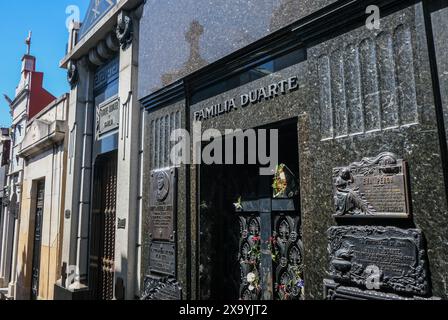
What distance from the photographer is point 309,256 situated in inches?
128

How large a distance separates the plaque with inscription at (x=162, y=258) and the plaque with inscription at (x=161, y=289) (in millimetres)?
117

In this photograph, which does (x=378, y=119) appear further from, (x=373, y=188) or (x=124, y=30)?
(x=124, y=30)

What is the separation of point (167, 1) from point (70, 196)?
483cm

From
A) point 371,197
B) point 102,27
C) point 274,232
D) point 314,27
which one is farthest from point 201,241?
point 102,27

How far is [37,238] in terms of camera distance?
1086 centimetres

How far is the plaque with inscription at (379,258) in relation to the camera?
2.53 meters

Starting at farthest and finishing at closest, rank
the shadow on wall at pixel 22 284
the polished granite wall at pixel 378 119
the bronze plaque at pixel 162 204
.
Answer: the shadow on wall at pixel 22 284 < the bronze plaque at pixel 162 204 < the polished granite wall at pixel 378 119

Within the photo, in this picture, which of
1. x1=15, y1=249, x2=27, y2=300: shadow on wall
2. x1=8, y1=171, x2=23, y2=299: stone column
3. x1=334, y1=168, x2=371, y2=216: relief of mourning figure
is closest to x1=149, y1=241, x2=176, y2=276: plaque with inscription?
x1=334, y1=168, x2=371, y2=216: relief of mourning figure

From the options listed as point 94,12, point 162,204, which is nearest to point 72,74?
point 94,12

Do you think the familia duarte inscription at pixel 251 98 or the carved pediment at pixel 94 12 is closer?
the familia duarte inscription at pixel 251 98

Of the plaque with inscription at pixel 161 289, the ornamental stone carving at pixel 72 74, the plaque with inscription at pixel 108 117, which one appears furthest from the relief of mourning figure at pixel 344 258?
the ornamental stone carving at pixel 72 74

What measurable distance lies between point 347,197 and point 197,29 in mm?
3256

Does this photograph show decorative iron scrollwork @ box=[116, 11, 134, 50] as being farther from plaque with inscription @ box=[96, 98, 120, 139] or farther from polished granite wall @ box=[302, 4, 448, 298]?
polished granite wall @ box=[302, 4, 448, 298]

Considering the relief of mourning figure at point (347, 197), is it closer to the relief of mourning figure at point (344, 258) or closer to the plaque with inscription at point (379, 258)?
the plaque with inscription at point (379, 258)
